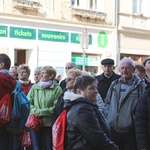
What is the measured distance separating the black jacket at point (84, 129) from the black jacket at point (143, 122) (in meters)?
0.96

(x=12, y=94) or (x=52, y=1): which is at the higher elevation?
(x=52, y=1)

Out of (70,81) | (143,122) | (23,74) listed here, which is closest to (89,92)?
(143,122)

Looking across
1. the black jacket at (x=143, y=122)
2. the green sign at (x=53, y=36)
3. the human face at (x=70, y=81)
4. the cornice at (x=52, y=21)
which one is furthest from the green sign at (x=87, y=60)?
the black jacket at (x=143, y=122)

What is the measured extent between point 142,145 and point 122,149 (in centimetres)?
115

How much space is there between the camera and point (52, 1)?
18047 millimetres

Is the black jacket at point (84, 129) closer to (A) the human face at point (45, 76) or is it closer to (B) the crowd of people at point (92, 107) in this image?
(B) the crowd of people at point (92, 107)

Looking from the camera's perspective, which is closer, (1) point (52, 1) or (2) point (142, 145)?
(2) point (142, 145)

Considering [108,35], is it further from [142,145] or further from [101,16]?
[142,145]

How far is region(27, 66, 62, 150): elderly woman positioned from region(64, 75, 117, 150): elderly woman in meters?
3.08

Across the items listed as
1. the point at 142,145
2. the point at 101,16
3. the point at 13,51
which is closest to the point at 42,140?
the point at 142,145

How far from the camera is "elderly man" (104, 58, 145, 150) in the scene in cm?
552

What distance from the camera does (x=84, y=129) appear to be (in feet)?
11.9

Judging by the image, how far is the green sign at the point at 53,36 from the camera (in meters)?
17.9

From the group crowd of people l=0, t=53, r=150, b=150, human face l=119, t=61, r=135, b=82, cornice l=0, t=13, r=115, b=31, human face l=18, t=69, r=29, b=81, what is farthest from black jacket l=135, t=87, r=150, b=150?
cornice l=0, t=13, r=115, b=31
